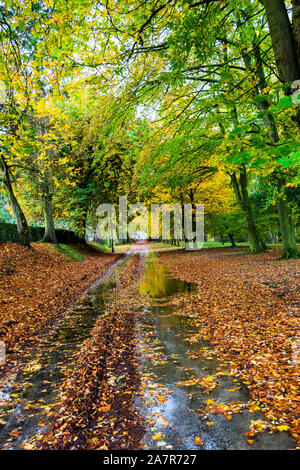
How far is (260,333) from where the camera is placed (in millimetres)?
4984

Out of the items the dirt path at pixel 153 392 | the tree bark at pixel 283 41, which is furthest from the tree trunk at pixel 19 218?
the tree bark at pixel 283 41

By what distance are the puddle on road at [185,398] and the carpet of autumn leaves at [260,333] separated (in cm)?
23

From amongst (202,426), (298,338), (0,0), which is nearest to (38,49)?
(0,0)

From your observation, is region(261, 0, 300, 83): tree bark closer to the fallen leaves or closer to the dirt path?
the dirt path

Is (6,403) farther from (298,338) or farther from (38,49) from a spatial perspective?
(38,49)

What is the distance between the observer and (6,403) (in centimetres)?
330

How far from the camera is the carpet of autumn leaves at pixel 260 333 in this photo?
3080mm

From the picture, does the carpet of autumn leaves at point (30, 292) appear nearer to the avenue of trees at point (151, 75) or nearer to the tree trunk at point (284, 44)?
the avenue of trees at point (151, 75)

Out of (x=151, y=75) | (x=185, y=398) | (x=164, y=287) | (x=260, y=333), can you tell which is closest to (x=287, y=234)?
(x=164, y=287)

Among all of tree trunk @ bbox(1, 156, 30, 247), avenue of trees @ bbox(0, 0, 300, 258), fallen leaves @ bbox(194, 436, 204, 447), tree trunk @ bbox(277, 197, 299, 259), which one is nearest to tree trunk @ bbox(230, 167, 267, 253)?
tree trunk @ bbox(277, 197, 299, 259)

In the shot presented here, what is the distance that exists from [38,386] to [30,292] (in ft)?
19.6

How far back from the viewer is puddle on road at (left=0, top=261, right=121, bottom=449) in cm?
281

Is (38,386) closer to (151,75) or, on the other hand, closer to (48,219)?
(151,75)

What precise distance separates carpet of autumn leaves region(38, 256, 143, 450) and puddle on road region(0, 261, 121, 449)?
181 mm
